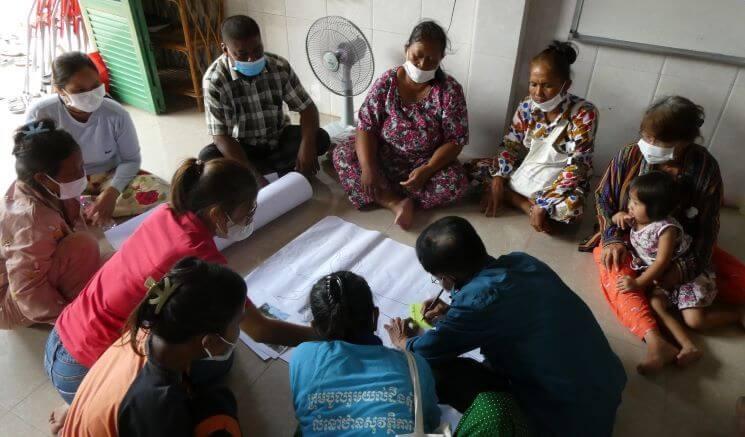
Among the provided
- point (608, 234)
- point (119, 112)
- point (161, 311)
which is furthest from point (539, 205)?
point (119, 112)

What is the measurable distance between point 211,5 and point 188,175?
2201mm

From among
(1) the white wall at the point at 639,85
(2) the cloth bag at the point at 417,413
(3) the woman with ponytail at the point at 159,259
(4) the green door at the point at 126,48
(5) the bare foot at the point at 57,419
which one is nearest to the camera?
(2) the cloth bag at the point at 417,413

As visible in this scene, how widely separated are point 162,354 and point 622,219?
1.58 meters

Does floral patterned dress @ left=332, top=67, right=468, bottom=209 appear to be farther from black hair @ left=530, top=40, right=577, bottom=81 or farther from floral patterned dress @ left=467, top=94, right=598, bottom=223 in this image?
black hair @ left=530, top=40, right=577, bottom=81

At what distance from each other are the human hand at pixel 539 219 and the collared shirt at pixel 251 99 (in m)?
1.18

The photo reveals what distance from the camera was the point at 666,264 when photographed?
1.65 metres

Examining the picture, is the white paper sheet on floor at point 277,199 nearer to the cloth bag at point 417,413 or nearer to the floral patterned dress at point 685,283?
the cloth bag at point 417,413

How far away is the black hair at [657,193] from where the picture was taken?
5.28 feet

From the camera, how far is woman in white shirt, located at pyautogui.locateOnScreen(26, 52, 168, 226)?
1870 mm

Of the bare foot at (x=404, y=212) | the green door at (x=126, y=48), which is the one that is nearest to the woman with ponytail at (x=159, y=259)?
the bare foot at (x=404, y=212)

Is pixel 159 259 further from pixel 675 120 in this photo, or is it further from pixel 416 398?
pixel 675 120

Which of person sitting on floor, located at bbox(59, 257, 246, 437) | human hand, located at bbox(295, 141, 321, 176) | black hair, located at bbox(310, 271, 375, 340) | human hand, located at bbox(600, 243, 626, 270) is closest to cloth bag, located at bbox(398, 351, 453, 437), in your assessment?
black hair, located at bbox(310, 271, 375, 340)

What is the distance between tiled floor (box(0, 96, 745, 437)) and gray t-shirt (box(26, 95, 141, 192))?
65cm

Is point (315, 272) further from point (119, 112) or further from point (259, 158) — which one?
point (119, 112)
